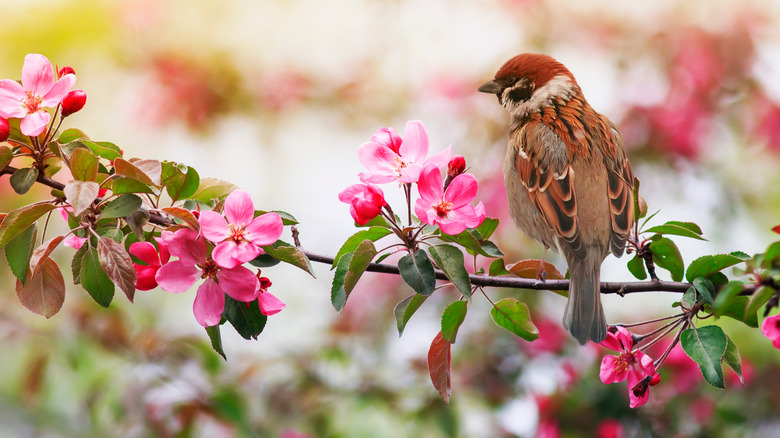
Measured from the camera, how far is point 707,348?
111cm

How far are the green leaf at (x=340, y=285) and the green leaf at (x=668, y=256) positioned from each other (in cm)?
55

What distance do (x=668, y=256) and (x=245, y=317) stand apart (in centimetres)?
73

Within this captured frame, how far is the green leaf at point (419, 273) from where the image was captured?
107cm

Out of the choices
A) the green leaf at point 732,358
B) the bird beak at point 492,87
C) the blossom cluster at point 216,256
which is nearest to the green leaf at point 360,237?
the blossom cluster at point 216,256

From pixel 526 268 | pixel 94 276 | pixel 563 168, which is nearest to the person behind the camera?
pixel 94 276

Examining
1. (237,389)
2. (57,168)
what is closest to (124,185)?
(57,168)

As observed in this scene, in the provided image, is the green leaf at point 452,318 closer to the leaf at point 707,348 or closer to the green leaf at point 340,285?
the green leaf at point 340,285

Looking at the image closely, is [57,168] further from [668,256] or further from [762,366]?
[762,366]

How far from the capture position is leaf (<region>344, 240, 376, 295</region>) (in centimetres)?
105

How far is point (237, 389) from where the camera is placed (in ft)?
8.44

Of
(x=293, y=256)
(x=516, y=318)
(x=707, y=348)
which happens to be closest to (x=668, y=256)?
(x=707, y=348)

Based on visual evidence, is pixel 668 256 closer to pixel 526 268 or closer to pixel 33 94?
pixel 526 268

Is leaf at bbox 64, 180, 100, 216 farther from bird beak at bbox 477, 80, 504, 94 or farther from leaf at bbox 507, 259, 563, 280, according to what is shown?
Answer: bird beak at bbox 477, 80, 504, 94

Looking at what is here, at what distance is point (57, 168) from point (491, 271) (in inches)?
29.2
